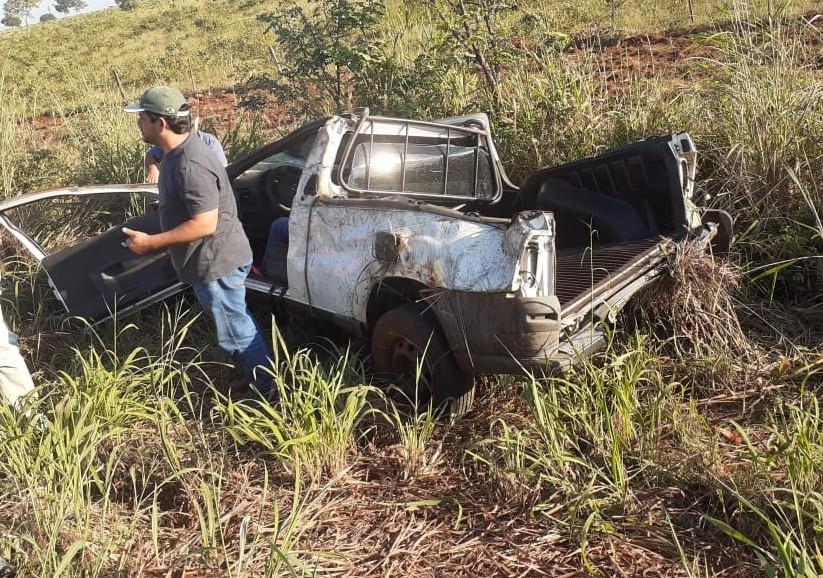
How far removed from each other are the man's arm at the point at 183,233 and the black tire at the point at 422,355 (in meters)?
0.95

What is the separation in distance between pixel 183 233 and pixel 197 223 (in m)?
0.08

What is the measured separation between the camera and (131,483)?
2984mm

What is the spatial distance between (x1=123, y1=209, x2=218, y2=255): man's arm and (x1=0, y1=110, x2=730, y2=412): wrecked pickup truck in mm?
673

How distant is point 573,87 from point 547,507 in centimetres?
375

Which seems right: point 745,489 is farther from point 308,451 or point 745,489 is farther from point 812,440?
point 308,451

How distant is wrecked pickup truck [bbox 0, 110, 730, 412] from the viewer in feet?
9.48

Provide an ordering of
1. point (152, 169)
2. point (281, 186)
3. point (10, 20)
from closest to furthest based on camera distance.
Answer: point (281, 186)
point (152, 169)
point (10, 20)

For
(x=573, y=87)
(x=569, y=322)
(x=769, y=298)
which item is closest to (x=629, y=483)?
(x=569, y=322)

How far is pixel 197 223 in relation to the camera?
3.13 meters

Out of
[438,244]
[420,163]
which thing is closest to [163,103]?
[438,244]

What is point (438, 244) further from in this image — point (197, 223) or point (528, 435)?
point (197, 223)

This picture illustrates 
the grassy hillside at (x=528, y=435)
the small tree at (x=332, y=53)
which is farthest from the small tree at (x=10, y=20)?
the grassy hillside at (x=528, y=435)

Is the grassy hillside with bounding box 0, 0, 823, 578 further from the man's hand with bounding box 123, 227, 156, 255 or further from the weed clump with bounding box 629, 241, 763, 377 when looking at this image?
the man's hand with bounding box 123, 227, 156, 255

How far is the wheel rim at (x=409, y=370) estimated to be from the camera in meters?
3.29
